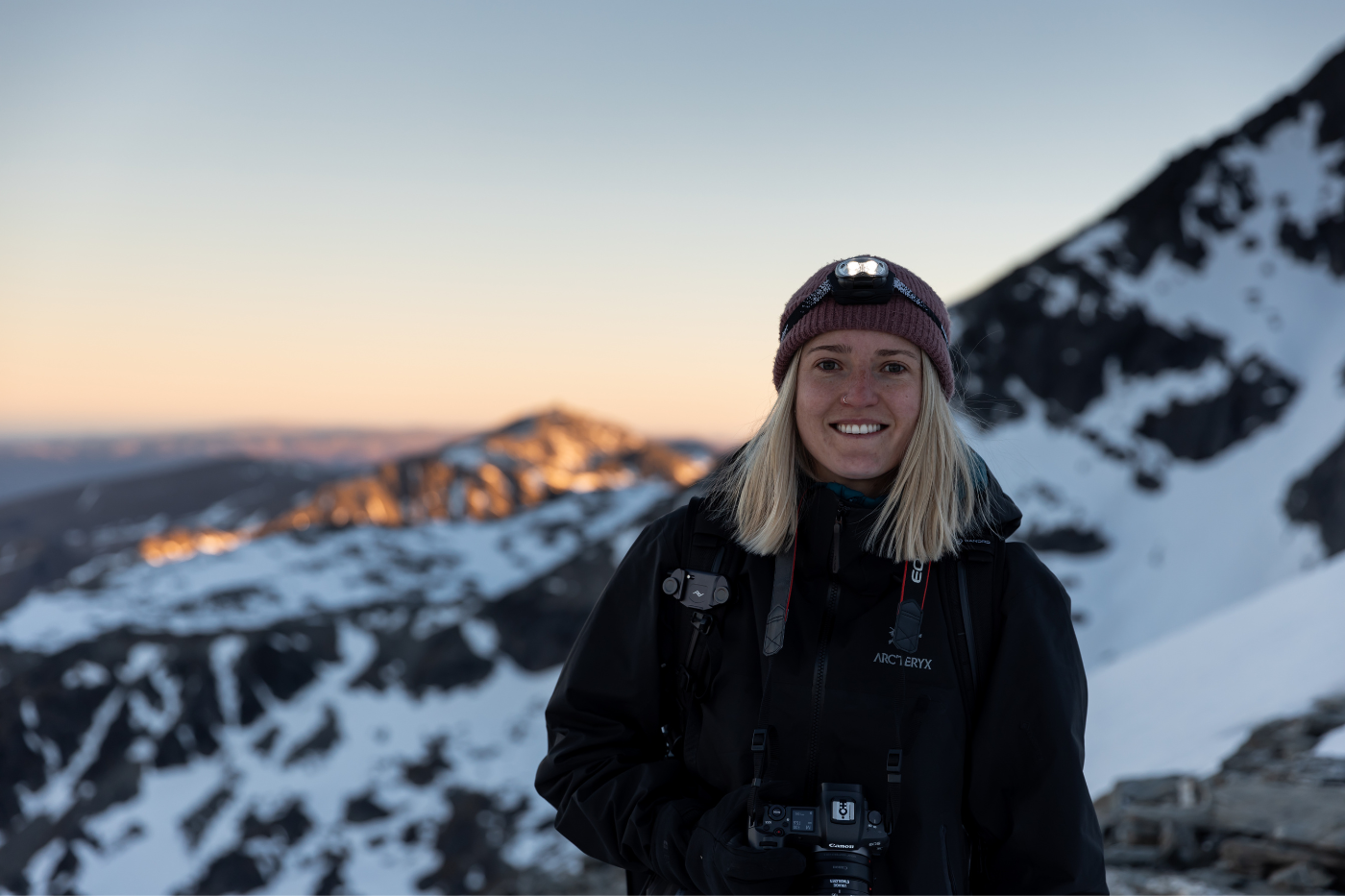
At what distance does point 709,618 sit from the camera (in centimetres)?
319

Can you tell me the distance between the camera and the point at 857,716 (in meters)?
2.95

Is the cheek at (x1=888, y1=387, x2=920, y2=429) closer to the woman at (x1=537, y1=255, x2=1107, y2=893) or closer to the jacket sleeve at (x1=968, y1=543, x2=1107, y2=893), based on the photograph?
the woman at (x1=537, y1=255, x2=1107, y2=893)

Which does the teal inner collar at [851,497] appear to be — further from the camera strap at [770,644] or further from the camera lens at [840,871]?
the camera lens at [840,871]

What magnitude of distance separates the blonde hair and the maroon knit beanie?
60 mm

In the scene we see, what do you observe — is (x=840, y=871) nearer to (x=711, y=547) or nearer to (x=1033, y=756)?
(x=1033, y=756)

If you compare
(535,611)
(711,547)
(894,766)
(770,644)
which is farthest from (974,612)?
(535,611)

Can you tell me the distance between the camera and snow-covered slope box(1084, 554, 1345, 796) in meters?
13.7

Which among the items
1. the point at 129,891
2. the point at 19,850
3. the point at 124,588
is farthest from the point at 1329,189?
the point at 124,588

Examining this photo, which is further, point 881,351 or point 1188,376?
point 1188,376

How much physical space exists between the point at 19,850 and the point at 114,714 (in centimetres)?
1435

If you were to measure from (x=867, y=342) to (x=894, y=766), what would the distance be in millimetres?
1452

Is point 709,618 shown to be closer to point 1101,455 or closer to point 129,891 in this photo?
point 129,891

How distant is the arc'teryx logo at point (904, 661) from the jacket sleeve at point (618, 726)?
2.59 ft

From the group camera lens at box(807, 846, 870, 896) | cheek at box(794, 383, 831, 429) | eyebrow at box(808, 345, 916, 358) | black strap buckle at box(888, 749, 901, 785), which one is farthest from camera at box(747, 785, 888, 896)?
eyebrow at box(808, 345, 916, 358)
